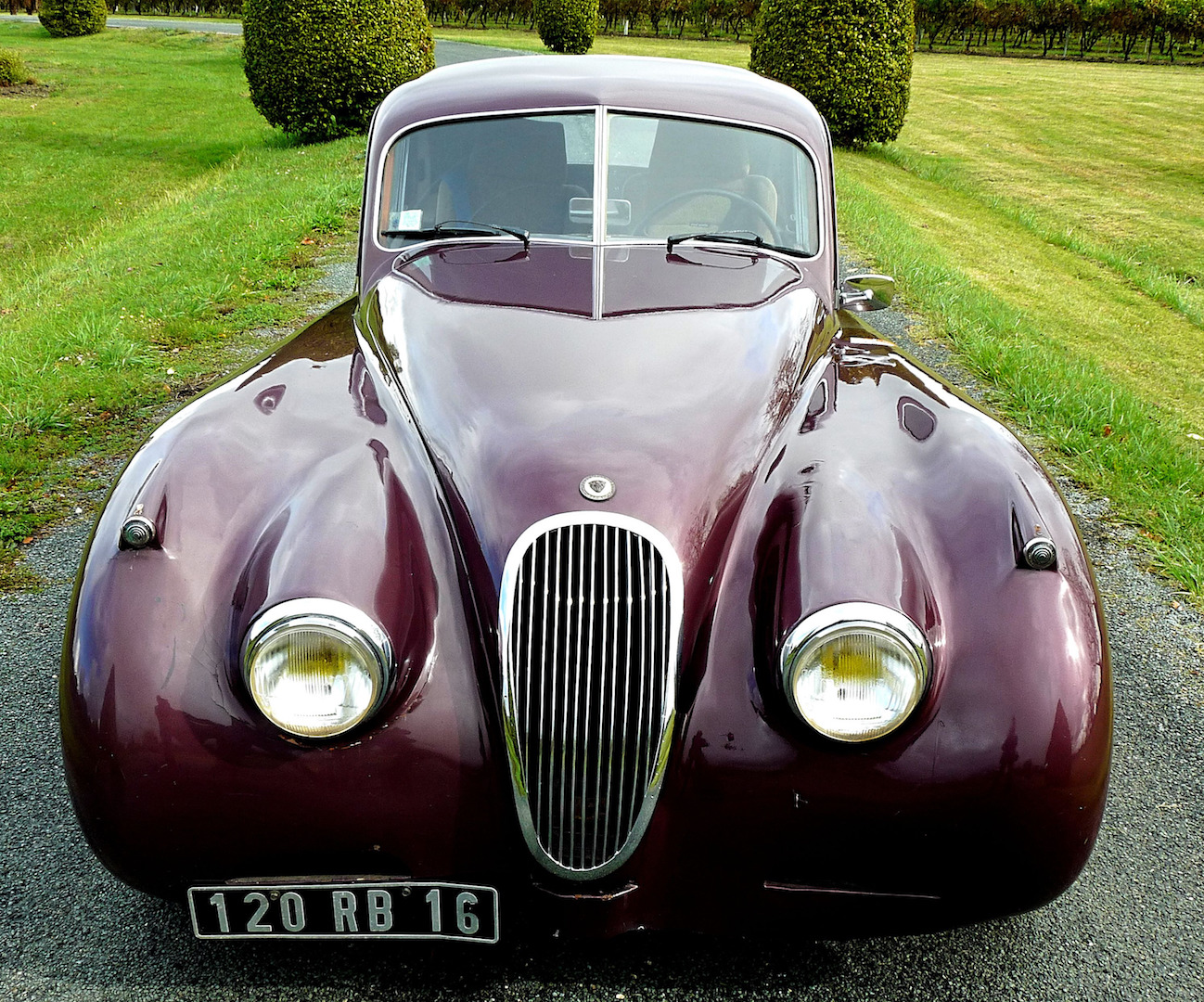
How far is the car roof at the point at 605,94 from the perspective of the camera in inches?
139

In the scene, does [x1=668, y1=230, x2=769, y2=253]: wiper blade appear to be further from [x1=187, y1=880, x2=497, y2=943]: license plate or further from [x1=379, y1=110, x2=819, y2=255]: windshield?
[x1=187, y1=880, x2=497, y2=943]: license plate

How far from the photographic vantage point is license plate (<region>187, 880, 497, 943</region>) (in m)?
1.94

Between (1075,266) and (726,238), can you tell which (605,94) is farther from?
(1075,266)

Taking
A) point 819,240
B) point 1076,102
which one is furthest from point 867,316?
point 1076,102

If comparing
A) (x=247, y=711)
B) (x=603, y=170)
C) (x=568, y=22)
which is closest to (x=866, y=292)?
(x=603, y=170)

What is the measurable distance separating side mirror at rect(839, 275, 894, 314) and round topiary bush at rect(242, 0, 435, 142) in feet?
38.1

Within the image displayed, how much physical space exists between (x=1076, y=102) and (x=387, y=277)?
26882 mm

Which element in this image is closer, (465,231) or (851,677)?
(851,677)

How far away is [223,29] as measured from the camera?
36.1 meters

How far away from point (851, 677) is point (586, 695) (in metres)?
0.50

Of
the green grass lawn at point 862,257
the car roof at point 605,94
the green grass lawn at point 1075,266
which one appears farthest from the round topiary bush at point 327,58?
the car roof at point 605,94

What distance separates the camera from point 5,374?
18.0 feet

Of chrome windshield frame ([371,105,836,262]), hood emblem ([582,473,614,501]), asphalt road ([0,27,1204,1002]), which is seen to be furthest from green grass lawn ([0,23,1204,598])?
hood emblem ([582,473,614,501])

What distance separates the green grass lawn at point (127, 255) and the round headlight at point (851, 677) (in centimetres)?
322
